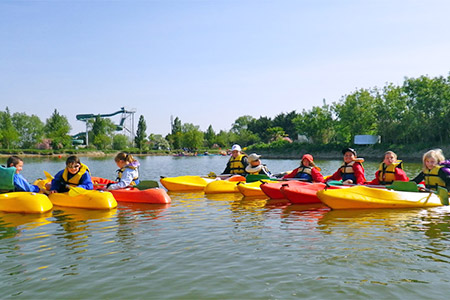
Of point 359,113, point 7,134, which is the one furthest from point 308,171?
point 7,134

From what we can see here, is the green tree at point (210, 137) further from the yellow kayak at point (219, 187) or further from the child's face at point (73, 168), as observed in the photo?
the child's face at point (73, 168)

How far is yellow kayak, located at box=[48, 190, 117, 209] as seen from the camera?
8.46 metres

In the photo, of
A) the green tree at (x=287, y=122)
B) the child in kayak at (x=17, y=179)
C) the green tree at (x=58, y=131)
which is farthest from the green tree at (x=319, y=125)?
the child in kayak at (x=17, y=179)

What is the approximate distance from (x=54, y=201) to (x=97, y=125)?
222 ft

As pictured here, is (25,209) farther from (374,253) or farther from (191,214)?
(374,253)

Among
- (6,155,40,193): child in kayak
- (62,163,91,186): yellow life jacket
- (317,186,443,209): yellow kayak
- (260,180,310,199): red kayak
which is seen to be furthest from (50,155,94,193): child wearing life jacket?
(317,186,443,209): yellow kayak

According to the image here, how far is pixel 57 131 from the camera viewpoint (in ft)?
213

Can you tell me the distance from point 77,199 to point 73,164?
763mm

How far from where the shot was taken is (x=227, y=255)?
5.04m

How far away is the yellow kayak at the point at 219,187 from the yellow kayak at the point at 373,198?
147 inches

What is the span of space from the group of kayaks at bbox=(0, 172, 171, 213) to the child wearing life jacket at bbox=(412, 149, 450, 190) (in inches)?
230

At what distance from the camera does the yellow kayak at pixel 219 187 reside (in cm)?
1138

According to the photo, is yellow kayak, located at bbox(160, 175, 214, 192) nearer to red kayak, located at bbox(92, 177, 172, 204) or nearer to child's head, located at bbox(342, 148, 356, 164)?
red kayak, located at bbox(92, 177, 172, 204)

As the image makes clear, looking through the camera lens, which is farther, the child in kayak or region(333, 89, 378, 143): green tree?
region(333, 89, 378, 143): green tree
